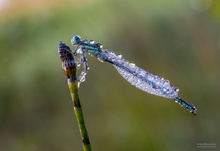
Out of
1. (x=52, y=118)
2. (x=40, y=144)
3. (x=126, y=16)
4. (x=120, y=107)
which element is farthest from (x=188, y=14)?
(x=40, y=144)

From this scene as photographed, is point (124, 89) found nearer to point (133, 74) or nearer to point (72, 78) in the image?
point (133, 74)

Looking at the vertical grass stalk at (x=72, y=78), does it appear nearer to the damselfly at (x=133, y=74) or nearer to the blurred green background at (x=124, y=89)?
the damselfly at (x=133, y=74)

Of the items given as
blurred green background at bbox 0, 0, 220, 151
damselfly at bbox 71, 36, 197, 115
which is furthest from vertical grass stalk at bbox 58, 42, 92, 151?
blurred green background at bbox 0, 0, 220, 151

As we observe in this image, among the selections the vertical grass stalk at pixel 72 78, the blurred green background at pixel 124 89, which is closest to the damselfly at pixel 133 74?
the vertical grass stalk at pixel 72 78

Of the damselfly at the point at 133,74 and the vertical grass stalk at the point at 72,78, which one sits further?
the damselfly at the point at 133,74

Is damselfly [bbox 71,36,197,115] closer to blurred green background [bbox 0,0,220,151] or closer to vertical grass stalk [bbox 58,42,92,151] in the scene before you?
vertical grass stalk [bbox 58,42,92,151]

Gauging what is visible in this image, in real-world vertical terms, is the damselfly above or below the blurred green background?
below
